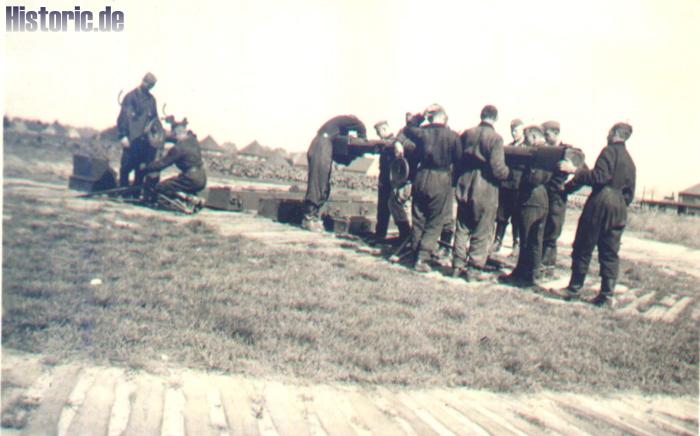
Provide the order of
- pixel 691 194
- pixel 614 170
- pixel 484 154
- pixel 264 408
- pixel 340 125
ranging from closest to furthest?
pixel 264 408, pixel 614 170, pixel 484 154, pixel 340 125, pixel 691 194

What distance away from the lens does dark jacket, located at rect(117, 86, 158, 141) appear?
405 inches

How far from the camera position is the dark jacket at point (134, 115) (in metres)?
10.3

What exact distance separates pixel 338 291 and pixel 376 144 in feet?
13.1

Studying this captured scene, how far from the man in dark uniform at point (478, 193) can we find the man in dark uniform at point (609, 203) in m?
1.07

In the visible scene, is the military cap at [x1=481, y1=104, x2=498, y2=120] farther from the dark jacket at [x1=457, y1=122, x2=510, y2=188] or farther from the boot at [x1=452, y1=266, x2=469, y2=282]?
the boot at [x1=452, y1=266, x2=469, y2=282]

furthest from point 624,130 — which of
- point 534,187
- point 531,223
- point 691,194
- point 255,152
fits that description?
point 255,152

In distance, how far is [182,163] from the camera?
957 centimetres

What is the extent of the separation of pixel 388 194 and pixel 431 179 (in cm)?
171

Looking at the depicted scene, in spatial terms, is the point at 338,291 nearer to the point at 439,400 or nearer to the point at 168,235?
the point at 439,400

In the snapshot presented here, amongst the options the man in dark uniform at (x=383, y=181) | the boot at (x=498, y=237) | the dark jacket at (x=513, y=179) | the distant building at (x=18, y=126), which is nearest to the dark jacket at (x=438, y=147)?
the man in dark uniform at (x=383, y=181)

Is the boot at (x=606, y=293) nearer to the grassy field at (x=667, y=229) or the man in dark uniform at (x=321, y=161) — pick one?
the man in dark uniform at (x=321, y=161)

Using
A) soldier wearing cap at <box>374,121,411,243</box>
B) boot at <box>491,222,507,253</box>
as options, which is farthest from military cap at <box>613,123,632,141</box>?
boot at <box>491,222,507,253</box>

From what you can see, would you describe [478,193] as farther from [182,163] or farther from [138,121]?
[138,121]

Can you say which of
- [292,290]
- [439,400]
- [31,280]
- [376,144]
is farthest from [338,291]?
[376,144]
